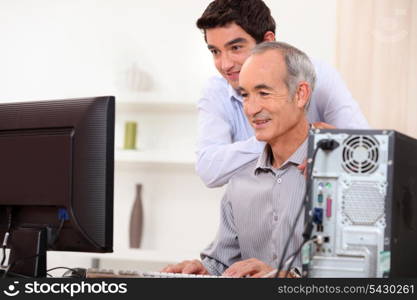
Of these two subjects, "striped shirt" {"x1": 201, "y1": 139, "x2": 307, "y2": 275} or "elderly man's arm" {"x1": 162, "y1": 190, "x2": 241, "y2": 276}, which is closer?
"striped shirt" {"x1": 201, "y1": 139, "x2": 307, "y2": 275}

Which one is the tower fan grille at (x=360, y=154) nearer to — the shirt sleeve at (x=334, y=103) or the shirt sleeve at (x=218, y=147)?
the shirt sleeve at (x=218, y=147)

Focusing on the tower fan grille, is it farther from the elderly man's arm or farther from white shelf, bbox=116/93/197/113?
white shelf, bbox=116/93/197/113

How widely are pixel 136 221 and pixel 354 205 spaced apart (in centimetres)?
294

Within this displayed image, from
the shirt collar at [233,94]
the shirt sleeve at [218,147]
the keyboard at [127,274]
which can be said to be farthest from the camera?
the shirt collar at [233,94]

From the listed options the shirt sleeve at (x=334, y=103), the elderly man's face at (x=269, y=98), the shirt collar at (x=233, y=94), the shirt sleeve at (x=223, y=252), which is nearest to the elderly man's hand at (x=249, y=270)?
the shirt sleeve at (x=223, y=252)

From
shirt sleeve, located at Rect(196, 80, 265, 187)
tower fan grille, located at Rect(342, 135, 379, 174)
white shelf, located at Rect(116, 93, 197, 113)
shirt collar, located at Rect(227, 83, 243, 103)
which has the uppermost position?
white shelf, located at Rect(116, 93, 197, 113)

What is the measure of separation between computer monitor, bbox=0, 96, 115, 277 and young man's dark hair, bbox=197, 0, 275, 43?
0.85 m

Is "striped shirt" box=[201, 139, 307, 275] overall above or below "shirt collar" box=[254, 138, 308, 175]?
below

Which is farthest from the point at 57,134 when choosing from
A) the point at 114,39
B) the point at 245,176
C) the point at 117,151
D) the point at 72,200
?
the point at 114,39

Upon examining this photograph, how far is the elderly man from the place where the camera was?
6.07ft

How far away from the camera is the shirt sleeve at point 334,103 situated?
233 cm

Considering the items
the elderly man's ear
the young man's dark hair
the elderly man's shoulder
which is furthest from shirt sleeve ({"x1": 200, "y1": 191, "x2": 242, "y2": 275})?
the young man's dark hair

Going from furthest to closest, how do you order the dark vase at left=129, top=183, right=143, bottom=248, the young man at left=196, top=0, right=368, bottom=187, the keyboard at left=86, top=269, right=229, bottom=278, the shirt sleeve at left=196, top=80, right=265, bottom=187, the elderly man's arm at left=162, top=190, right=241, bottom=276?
the dark vase at left=129, top=183, right=143, bottom=248, the young man at left=196, top=0, right=368, bottom=187, the shirt sleeve at left=196, top=80, right=265, bottom=187, the elderly man's arm at left=162, top=190, right=241, bottom=276, the keyboard at left=86, top=269, right=229, bottom=278

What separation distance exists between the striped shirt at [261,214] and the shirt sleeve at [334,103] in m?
0.45
